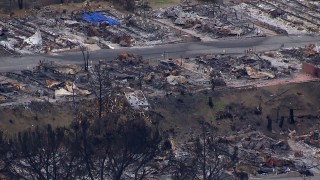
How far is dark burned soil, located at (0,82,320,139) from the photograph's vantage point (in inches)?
1861

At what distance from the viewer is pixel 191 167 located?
43125mm

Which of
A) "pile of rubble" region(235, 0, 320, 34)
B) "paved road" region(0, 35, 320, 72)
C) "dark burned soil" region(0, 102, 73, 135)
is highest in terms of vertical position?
"dark burned soil" region(0, 102, 73, 135)

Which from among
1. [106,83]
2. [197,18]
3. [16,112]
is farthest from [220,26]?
[16,112]

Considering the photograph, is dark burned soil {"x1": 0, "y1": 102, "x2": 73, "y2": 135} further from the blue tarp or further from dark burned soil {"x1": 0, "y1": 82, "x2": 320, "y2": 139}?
the blue tarp

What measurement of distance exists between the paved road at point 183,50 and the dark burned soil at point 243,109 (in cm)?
494

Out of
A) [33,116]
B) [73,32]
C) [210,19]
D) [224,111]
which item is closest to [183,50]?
[73,32]

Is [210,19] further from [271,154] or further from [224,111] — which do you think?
[271,154]

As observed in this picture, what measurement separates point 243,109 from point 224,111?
2.36 feet

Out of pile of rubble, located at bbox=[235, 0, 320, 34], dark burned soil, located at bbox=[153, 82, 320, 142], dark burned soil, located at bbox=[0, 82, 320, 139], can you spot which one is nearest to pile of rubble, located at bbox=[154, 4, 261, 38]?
pile of rubble, located at bbox=[235, 0, 320, 34]

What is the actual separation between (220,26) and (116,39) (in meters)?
4.91

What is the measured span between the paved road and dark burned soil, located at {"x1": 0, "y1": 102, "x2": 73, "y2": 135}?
462cm

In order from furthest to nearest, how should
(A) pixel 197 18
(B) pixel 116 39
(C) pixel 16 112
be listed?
(A) pixel 197 18
(B) pixel 116 39
(C) pixel 16 112

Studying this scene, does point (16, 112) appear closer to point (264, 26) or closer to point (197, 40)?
point (197, 40)

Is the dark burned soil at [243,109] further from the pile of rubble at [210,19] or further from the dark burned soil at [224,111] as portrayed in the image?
the pile of rubble at [210,19]
